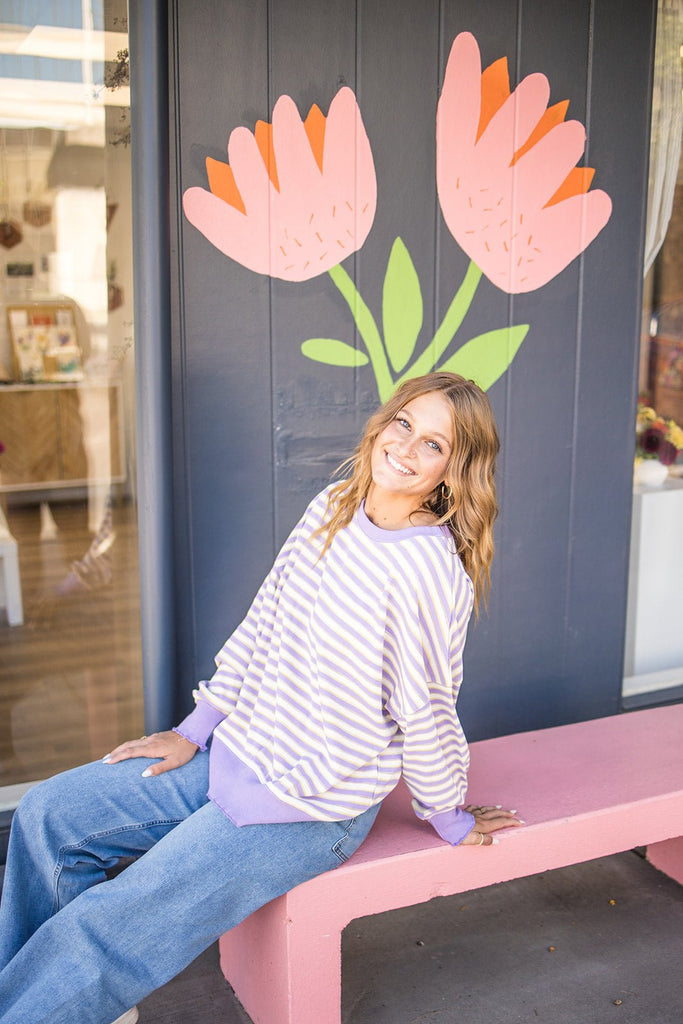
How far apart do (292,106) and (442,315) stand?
0.63 meters

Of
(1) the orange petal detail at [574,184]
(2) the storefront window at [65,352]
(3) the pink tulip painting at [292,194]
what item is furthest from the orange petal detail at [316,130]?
(1) the orange petal detail at [574,184]

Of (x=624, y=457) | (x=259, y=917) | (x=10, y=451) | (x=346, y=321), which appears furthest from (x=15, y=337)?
(x=259, y=917)

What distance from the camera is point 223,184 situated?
223 cm

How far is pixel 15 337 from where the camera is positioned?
3529 mm

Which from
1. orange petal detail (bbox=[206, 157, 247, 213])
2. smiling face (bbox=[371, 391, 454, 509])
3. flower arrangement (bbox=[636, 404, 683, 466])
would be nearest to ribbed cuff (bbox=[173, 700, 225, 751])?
smiling face (bbox=[371, 391, 454, 509])

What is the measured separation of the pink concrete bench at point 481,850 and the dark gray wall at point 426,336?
51 cm

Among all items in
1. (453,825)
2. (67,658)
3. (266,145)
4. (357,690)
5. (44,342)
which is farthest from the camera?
(44,342)

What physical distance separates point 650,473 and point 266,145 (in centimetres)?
159

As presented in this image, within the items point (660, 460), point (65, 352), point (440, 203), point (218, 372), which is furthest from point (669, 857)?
point (65, 352)

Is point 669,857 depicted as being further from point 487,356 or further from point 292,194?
point 292,194

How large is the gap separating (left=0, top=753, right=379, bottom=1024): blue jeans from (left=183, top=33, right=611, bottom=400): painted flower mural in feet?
3.75

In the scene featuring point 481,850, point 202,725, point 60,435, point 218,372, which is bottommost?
point 481,850

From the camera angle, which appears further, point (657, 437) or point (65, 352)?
point (65, 352)

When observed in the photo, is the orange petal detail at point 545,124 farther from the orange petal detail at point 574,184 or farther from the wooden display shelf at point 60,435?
the wooden display shelf at point 60,435
